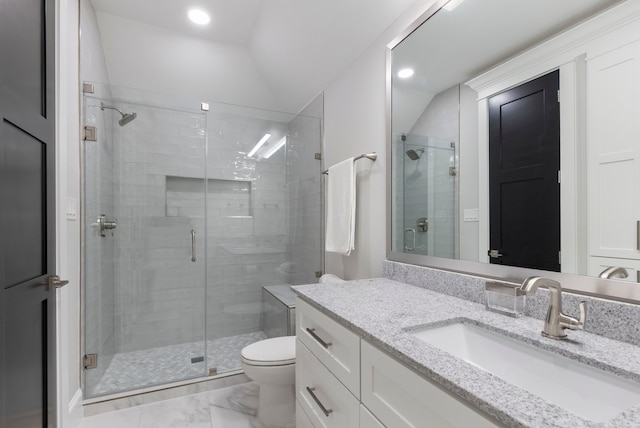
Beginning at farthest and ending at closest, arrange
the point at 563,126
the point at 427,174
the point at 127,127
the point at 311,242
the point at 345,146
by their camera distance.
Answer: the point at 311,242
the point at 127,127
the point at 345,146
the point at 427,174
the point at 563,126

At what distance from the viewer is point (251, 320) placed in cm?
283

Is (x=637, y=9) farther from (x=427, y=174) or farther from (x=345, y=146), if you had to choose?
(x=345, y=146)

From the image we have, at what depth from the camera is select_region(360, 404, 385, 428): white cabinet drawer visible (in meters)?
0.80

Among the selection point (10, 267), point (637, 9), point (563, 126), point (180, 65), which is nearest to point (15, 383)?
point (10, 267)

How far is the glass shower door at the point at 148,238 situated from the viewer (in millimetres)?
2171

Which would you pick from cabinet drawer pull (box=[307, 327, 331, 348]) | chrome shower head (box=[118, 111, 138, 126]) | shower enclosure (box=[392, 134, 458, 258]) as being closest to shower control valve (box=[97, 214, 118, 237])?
chrome shower head (box=[118, 111, 138, 126])

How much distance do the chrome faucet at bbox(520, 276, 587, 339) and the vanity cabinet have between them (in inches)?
16.2

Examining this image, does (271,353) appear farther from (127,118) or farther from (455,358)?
(127,118)

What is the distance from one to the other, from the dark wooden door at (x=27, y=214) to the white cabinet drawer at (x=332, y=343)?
971 mm

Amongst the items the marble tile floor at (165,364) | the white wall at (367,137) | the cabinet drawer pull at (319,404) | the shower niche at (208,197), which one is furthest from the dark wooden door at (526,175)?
the shower niche at (208,197)

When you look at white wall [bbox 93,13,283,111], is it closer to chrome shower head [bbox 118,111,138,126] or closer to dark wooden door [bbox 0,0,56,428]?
chrome shower head [bbox 118,111,138,126]

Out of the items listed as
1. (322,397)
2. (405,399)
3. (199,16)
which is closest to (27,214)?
(322,397)

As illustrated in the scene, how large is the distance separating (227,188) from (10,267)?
1.86 m

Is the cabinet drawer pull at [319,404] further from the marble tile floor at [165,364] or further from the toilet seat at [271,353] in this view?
the marble tile floor at [165,364]
